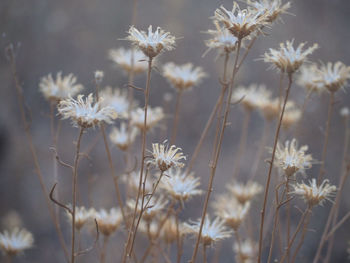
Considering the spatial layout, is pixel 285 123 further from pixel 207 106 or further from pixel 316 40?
pixel 207 106

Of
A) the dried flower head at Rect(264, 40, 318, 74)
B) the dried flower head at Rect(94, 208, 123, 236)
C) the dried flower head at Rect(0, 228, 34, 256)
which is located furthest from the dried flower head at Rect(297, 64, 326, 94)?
the dried flower head at Rect(0, 228, 34, 256)

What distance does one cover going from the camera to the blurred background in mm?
1338

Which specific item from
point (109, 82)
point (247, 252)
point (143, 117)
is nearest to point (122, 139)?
point (143, 117)

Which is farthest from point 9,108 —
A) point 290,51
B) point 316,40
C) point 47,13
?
point 290,51

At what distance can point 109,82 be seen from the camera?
1.64m

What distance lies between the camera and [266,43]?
5.29 feet

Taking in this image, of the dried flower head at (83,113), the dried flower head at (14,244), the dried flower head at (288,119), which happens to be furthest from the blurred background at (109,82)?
the dried flower head at (83,113)

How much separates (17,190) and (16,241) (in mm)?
867

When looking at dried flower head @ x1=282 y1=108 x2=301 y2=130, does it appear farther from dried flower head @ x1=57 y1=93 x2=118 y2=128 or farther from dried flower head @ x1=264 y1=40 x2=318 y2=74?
dried flower head @ x1=57 y1=93 x2=118 y2=128

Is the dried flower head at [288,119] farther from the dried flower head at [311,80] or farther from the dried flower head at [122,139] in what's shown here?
the dried flower head at [122,139]

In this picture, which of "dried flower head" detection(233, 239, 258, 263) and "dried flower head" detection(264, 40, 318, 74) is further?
"dried flower head" detection(233, 239, 258, 263)

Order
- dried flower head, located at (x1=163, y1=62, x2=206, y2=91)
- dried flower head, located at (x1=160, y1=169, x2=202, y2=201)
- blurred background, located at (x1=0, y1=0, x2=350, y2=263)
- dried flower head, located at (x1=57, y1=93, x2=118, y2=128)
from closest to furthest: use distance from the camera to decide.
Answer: dried flower head, located at (x1=57, y1=93, x2=118, y2=128)
dried flower head, located at (x1=160, y1=169, x2=202, y2=201)
dried flower head, located at (x1=163, y1=62, x2=206, y2=91)
blurred background, located at (x1=0, y1=0, x2=350, y2=263)

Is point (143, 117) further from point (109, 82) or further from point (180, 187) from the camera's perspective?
point (109, 82)

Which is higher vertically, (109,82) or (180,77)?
(109,82)
